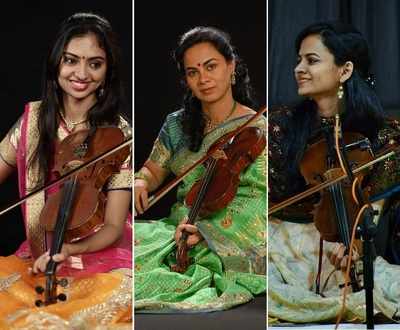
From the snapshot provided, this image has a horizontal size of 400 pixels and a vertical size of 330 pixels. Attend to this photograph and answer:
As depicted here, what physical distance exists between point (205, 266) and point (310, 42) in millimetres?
1220

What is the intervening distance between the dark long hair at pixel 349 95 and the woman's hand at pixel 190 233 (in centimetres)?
56

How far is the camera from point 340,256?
4.34m

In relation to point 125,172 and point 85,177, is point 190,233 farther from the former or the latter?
point 85,177

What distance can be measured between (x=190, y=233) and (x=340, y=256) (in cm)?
75

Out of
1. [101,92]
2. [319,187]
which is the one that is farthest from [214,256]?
[101,92]

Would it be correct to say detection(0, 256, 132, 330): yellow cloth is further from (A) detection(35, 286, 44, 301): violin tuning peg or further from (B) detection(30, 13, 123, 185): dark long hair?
(B) detection(30, 13, 123, 185): dark long hair

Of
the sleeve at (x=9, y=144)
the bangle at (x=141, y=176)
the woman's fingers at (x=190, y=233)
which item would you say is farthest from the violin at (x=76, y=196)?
the woman's fingers at (x=190, y=233)

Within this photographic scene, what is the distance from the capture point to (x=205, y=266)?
4.33 m

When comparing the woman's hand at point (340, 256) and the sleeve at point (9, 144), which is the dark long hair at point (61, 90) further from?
the woman's hand at point (340, 256)

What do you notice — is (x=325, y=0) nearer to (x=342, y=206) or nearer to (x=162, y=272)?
(x=342, y=206)

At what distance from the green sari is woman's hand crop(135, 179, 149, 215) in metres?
0.08

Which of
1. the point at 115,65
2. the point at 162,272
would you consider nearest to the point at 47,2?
the point at 115,65

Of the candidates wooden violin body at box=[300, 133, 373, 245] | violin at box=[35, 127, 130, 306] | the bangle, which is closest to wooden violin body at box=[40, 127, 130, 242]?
violin at box=[35, 127, 130, 306]

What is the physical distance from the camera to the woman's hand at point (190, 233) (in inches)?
170
